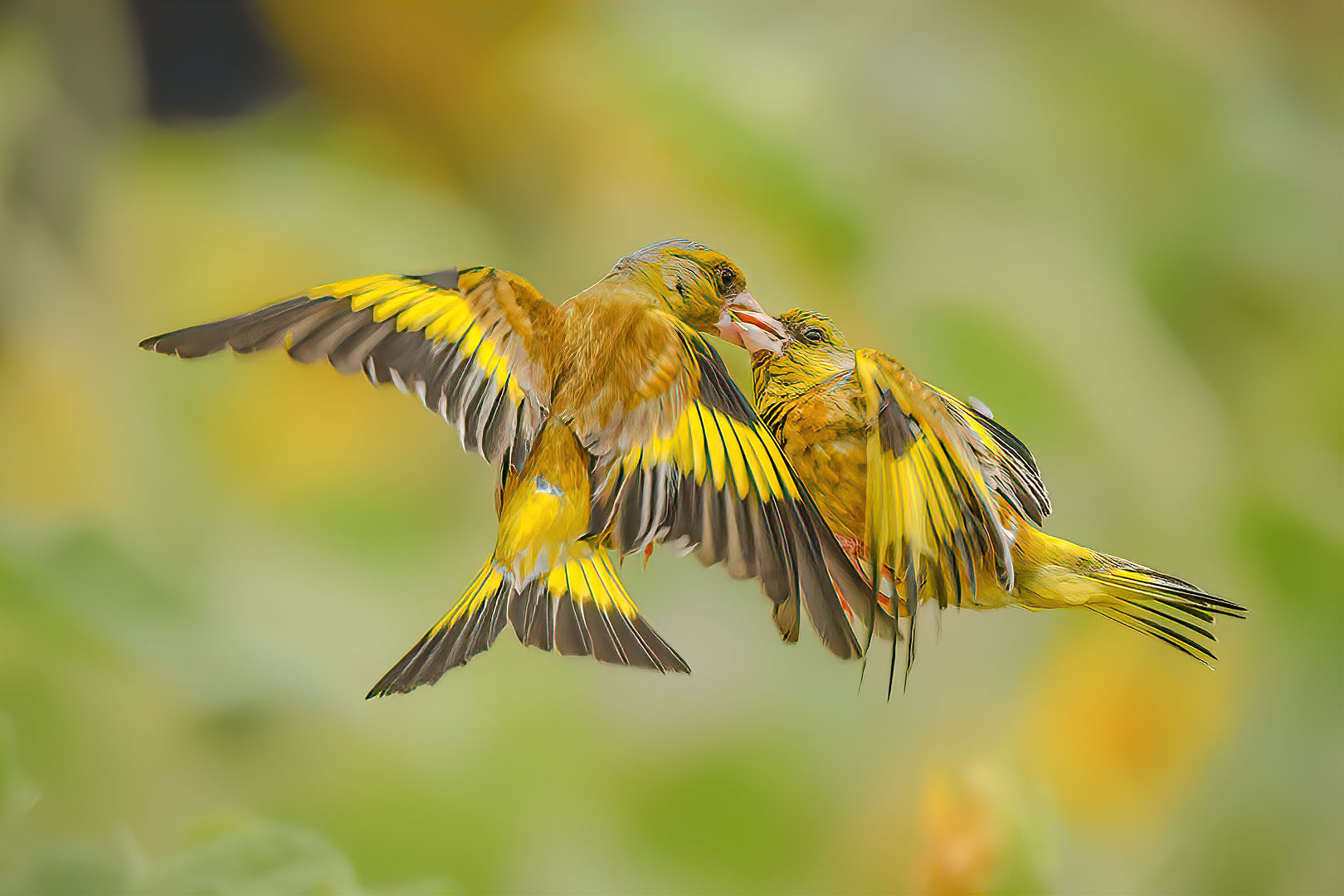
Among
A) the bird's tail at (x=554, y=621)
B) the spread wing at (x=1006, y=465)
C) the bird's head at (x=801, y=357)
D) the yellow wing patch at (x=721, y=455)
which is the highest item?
the bird's head at (x=801, y=357)

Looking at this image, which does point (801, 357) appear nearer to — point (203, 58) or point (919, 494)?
point (919, 494)

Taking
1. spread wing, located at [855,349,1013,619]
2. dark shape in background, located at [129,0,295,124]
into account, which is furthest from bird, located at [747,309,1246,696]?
dark shape in background, located at [129,0,295,124]

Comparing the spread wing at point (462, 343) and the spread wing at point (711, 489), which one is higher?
the spread wing at point (462, 343)

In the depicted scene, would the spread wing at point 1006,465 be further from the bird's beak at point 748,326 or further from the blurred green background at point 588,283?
the blurred green background at point 588,283

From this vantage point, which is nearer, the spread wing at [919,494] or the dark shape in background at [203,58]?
the spread wing at [919,494]

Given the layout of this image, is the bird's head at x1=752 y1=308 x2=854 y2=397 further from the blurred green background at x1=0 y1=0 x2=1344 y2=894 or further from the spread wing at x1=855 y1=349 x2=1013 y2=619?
the blurred green background at x1=0 y1=0 x2=1344 y2=894

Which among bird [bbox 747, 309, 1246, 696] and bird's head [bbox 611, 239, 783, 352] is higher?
bird's head [bbox 611, 239, 783, 352]

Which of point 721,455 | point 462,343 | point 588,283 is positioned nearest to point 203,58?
point 588,283

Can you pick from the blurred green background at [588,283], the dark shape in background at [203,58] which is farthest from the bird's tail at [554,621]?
the dark shape in background at [203,58]

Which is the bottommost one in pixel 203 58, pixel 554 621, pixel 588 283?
pixel 554 621
